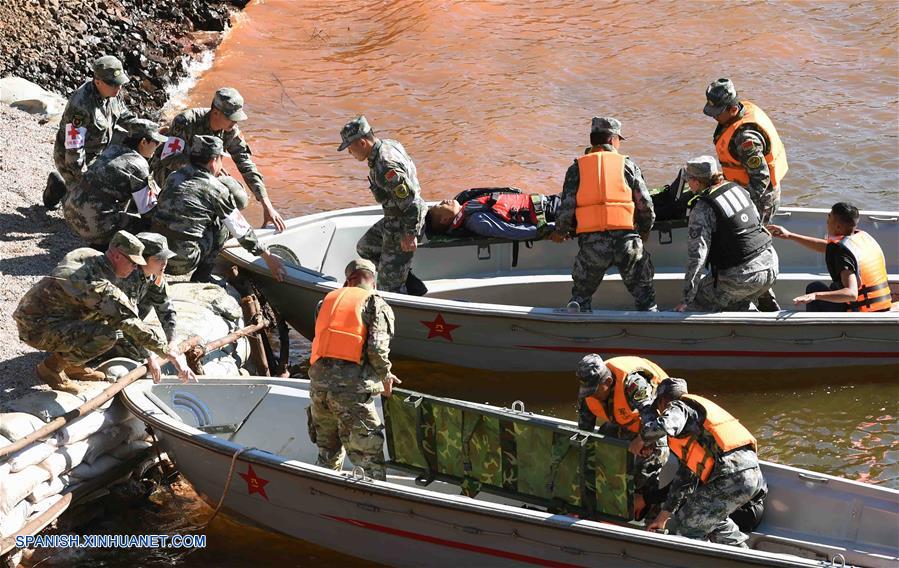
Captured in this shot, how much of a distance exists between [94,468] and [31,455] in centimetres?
57

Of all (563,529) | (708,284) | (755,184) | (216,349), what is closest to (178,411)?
(216,349)

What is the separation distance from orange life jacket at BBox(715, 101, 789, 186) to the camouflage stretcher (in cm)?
333

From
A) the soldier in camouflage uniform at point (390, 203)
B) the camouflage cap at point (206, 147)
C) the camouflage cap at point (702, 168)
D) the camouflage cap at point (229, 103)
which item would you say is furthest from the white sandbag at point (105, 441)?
the camouflage cap at point (702, 168)

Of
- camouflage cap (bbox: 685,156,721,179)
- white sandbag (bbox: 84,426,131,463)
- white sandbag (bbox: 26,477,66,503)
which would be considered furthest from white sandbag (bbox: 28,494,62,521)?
camouflage cap (bbox: 685,156,721,179)

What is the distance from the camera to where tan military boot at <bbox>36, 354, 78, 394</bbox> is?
7523mm

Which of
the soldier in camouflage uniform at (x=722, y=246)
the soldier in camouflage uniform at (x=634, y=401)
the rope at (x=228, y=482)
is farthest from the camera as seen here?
the soldier in camouflage uniform at (x=722, y=246)

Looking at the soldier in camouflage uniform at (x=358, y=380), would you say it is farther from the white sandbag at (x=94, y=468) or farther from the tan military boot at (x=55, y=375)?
the tan military boot at (x=55, y=375)

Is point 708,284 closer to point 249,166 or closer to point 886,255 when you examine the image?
point 886,255

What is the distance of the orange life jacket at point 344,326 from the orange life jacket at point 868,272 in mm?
4048

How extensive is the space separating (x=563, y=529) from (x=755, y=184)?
3952 millimetres

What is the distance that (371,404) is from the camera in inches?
266

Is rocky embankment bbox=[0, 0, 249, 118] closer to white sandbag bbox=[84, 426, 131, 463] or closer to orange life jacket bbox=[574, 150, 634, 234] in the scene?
white sandbag bbox=[84, 426, 131, 463]

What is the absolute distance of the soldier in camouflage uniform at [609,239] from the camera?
8633 mm

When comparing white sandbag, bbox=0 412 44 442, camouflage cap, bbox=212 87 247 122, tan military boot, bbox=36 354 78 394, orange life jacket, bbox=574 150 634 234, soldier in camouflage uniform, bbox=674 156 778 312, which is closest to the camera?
white sandbag, bbox=0 412 44 442
